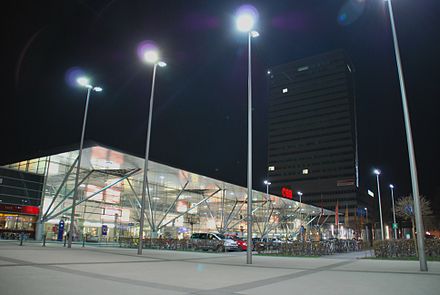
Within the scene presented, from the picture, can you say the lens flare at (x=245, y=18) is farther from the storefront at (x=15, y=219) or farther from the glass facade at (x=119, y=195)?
the storefront at (x=15, y=219)

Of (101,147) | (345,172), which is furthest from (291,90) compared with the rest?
(101,147)

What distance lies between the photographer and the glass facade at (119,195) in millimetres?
33722

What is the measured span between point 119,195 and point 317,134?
14559 cm

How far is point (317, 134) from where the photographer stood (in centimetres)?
17712

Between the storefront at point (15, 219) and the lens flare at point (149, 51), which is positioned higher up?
the lens flare at point (149, 51)

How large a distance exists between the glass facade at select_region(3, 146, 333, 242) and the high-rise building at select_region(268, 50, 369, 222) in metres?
111

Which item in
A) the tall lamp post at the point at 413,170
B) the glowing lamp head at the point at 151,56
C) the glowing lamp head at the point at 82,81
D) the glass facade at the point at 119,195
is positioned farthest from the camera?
the glass facade at the point at 119,195

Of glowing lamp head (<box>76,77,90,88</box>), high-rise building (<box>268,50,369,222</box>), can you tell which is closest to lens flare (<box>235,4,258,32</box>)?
glowing lamp head (<box>76,77,90,88</box>)

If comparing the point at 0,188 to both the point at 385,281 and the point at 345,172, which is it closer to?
the point at 385,281

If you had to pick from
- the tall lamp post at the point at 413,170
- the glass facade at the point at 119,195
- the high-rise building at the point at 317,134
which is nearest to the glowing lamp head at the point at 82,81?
the glass facade at the point at 119,195

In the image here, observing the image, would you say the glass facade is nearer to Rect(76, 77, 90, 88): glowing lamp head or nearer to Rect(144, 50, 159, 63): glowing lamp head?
Rect(76, 77, 90, 88): glowing lamp head

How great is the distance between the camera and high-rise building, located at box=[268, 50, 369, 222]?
6501 inches

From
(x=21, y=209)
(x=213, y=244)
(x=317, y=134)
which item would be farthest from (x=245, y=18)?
(x=317, y=134)

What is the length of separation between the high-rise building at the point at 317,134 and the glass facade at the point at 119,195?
11139cm
